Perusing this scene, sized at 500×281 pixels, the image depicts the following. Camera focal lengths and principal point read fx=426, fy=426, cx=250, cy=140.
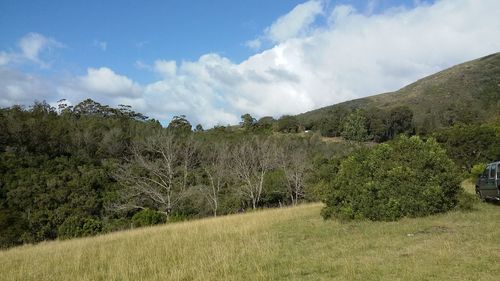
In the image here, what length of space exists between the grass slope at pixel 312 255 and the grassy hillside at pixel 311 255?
0.05 feet

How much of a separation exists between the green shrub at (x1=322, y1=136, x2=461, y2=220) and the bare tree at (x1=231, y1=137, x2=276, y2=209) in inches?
1142

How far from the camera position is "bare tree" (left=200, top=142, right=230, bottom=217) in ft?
144

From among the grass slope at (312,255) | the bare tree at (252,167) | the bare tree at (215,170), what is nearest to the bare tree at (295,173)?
the bare tree at (252,167)

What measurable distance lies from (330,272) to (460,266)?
87.4 inches

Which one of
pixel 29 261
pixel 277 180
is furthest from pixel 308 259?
pixel 277 180

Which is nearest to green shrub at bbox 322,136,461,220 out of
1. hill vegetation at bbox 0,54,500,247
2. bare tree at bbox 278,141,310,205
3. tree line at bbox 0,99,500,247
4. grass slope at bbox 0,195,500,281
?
hill vegetation at bbox 0,54,500,247

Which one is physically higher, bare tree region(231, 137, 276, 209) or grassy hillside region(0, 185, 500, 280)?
bare tree region(231, 137, 276, 209)

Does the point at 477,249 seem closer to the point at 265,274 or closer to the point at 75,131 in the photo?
the point at 265,274

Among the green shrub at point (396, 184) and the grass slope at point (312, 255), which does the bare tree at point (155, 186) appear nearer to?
the green shrub at point (396, 184)

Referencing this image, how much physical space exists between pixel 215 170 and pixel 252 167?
4504 mm

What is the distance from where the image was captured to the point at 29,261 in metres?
12.1

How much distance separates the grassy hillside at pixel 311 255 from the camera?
758 centimetres

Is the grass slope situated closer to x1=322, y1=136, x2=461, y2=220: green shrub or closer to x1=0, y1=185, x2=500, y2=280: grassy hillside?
x1=0, y1=185, x2=500, y2=280: grassy hillside

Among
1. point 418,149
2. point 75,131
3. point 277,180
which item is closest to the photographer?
point 418,149
